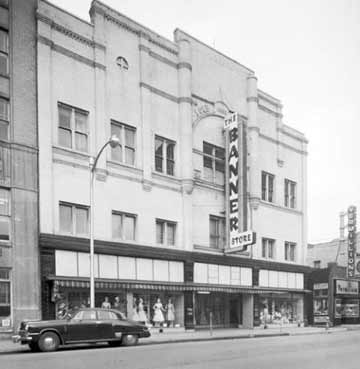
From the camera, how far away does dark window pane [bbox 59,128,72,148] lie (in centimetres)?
2564

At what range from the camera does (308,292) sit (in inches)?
1549

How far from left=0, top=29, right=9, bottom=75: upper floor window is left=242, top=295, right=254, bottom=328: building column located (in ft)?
65.4

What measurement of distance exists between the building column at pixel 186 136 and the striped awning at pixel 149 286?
7.35 ft

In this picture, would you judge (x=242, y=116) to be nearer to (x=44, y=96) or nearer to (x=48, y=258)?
(x=44, y=96)

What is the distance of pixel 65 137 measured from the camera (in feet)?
84.9

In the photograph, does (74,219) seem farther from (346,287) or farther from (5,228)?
(346,287)

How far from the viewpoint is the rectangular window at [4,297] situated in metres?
22.3

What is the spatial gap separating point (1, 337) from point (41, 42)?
12.8 m

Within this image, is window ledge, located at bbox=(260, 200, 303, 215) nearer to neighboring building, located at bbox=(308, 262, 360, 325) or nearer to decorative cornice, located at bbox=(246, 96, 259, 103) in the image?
neighboring building, located at bbox=(308, 262, 360, 325)

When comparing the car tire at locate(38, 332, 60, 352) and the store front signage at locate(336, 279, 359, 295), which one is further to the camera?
the store front signage at locate(336, 279, 359, 295)

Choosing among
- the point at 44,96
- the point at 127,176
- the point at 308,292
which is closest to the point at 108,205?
the point at 127,176

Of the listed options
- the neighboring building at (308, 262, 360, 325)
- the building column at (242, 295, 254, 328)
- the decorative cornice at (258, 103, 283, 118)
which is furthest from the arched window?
the neighboring building at (308, 262, 360, 325)

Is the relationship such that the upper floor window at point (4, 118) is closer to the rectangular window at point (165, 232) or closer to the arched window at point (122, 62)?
the arched window at point (122, 62)

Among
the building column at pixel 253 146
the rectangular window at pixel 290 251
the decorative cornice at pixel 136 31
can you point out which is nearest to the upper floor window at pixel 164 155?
the decorative cornice at pixel 136 31
